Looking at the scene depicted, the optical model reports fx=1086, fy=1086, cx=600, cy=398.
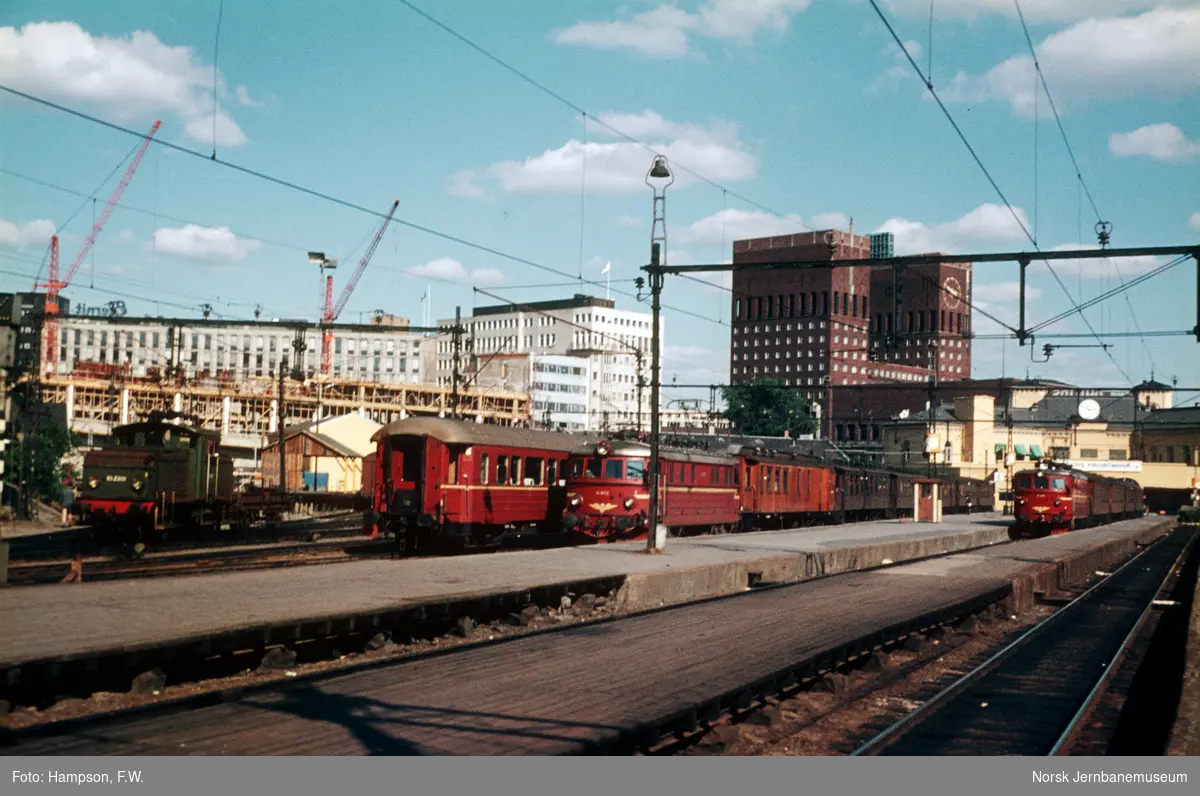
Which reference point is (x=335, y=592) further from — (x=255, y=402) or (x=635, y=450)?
(x=255, y=402)

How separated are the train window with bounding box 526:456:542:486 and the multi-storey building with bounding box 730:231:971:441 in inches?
4681

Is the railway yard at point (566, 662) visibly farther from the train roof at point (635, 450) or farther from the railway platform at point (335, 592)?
the train roof at point (635, 450)

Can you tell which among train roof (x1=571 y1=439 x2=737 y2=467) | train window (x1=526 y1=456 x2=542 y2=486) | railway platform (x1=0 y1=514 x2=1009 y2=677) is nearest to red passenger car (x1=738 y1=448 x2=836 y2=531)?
train roof (x1=571 y1=439 x2=737 y2=467)

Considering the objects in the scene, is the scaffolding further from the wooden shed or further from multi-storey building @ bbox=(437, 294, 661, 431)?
multi-storey building @ bbox=(437, 294, 661, 431)

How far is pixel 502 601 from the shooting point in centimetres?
1809

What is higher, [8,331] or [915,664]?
[8,331]

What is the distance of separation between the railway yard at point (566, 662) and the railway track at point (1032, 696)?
6cm

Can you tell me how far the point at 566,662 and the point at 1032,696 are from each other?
654 centimetres

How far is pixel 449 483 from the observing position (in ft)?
91.8

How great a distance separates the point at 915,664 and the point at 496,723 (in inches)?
356

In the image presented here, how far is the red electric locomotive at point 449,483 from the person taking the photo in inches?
1097

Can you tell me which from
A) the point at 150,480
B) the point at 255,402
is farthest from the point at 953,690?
the point at 255,402
